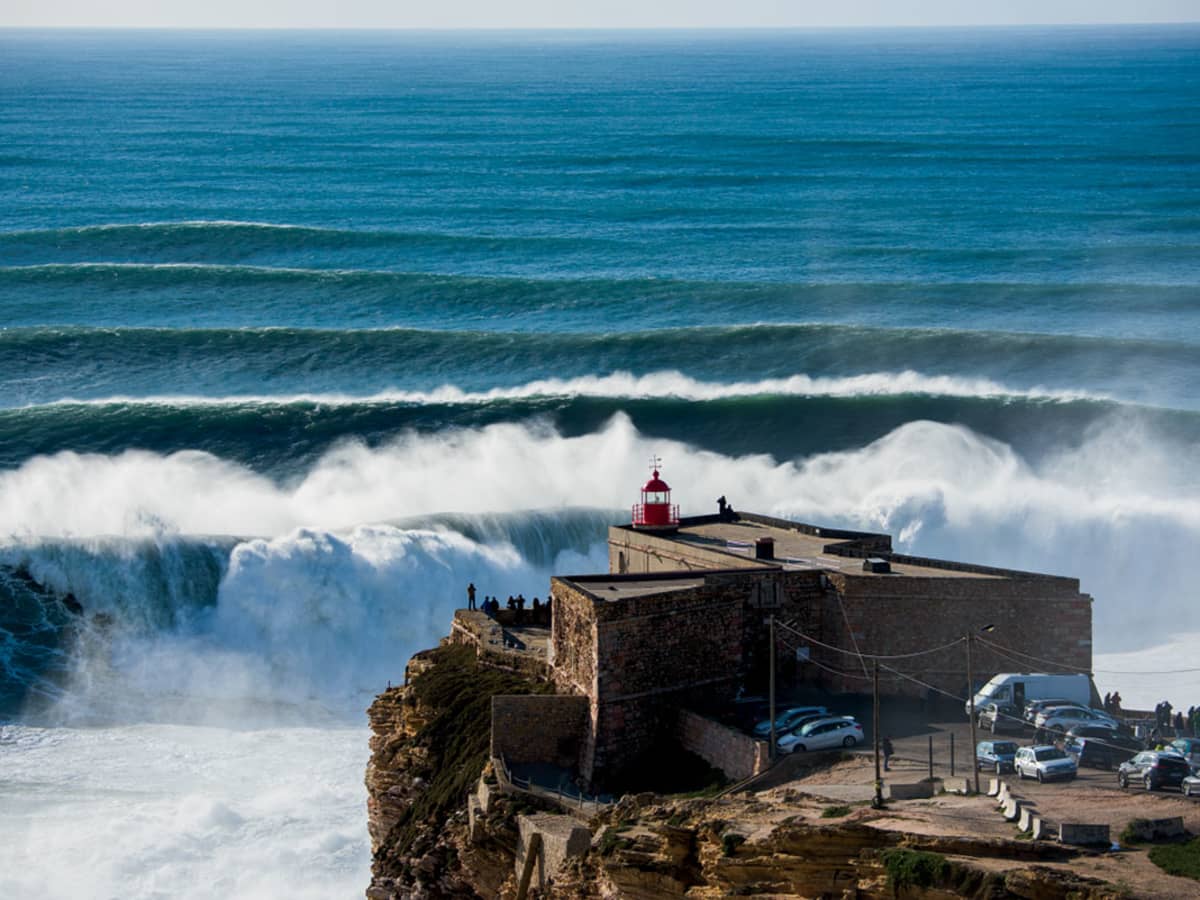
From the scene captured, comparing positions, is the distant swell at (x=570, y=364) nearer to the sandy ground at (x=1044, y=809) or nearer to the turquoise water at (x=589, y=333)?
the turquoise water at (x=589, y=333)

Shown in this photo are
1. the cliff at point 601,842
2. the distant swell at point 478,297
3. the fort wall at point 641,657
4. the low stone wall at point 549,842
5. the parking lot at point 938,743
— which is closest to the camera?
the cliff at point 601,842

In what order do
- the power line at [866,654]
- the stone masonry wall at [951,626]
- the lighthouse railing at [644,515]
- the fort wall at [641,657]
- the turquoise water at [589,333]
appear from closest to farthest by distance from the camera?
the fort wall at [641,657]
the stone masonry wall at [951,626]
the power line at [866,654]
the lighthouse railing at [644,515]
the turquoise water at [589,333]

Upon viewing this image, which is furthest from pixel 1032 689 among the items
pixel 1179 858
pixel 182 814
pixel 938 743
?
pixel 182 814

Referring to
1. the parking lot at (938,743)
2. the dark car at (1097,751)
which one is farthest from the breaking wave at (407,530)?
the dark car at (1097,751)

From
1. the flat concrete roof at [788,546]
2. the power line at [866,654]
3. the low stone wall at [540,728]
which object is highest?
the flat concrete roof at [788,546]

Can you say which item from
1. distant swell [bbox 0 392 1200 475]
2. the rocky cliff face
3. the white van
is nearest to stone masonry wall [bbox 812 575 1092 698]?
the white van

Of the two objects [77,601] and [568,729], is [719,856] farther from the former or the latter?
[77,601]

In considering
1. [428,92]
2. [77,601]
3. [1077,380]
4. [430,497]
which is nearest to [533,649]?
[77,601]

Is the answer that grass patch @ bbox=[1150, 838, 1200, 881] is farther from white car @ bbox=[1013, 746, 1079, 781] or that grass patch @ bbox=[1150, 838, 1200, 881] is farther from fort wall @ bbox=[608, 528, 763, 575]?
fort wall @ bbox=[608, 528, 763, 575]

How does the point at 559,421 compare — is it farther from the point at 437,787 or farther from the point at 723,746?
the point at 723,746
